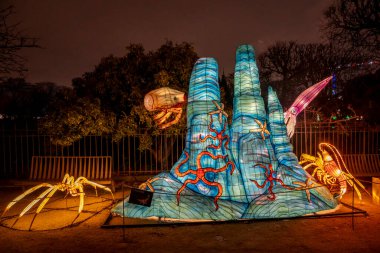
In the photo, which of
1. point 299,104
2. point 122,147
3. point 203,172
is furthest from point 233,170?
point 122,147

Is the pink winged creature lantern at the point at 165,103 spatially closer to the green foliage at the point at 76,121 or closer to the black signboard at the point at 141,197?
the black signboard at the point at 141,197

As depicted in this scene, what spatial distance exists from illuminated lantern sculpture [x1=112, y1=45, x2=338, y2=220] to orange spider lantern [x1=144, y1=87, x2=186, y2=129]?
28cm

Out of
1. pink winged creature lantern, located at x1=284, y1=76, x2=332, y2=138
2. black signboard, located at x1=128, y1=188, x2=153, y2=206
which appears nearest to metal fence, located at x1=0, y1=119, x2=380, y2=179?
pink winged creature lantern, located at x1=284, y1=76, x2=332, y2=138

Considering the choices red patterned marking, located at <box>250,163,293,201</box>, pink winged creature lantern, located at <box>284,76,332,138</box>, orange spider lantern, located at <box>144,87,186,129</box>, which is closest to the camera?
red patterned marking, located at <box>250,163,293,201</box>

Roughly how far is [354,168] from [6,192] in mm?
10789

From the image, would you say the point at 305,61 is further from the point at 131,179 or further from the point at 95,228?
the point at 95,228

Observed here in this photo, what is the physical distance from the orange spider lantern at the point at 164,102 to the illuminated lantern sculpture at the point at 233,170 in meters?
0.28

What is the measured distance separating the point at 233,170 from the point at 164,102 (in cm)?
201

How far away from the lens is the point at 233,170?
703 centimetres

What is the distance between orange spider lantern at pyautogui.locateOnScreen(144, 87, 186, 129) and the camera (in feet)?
23.1

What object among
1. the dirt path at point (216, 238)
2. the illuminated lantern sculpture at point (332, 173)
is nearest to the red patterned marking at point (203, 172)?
the dirt path at point (216, 238)

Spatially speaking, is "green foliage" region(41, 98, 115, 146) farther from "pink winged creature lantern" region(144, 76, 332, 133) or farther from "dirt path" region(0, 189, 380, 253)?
"dirt path" region(0, 189, 380, 253)

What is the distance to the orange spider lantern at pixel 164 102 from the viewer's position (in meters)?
7.03

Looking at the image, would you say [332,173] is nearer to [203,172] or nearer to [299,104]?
[299,104]
